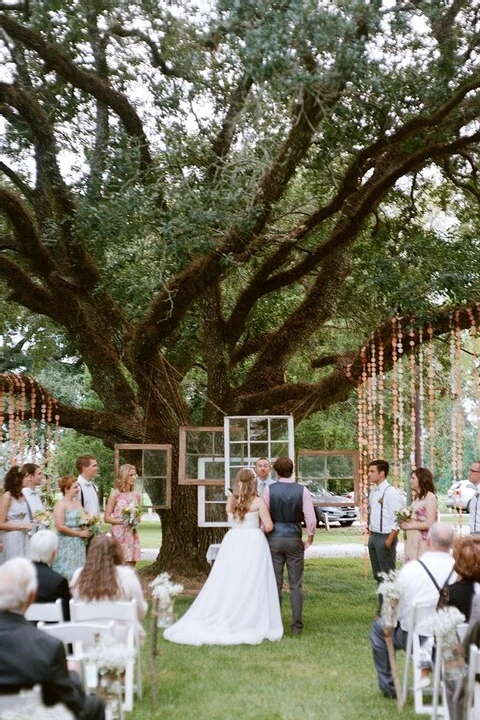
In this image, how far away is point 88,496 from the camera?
9492 millimetres

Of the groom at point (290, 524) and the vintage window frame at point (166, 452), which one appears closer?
the groom at point (290, 524)

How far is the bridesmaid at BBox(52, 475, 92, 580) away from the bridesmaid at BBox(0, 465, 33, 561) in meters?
0.38

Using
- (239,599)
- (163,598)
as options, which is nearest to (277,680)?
(163,598)

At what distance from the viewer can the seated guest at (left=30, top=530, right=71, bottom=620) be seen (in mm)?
6281

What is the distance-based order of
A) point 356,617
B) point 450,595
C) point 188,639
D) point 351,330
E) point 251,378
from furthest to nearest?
1. point 351,330
2. point 251,378
3. point 356,617
4. point 188,639
5. point 450,595

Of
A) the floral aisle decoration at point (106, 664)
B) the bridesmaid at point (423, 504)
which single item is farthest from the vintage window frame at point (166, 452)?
the floral aisle decoration at point (106, 664)

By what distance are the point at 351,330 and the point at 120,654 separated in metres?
11.7

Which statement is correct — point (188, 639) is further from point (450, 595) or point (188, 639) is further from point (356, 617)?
point (450, 595)

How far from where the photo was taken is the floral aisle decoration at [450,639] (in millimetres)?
Result: 4992

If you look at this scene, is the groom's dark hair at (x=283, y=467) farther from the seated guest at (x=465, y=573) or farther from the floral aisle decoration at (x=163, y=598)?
the seated guest at (x=465, y=573)

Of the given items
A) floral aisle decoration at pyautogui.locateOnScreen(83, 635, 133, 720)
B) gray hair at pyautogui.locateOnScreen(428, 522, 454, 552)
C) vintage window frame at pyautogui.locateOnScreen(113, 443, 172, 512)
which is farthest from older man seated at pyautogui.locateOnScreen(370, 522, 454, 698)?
vintage window frame at pyautogui.locateOnScreen(113, 443, 172, 512)

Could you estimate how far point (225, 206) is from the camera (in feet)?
32.8

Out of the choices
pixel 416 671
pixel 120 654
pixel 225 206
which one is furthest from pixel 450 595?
pixel 225 206

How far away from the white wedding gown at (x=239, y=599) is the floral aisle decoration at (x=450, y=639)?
4.16 metres
